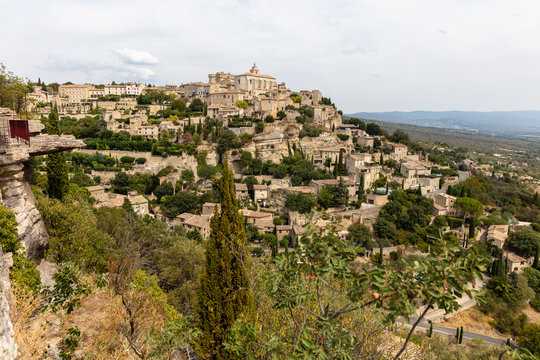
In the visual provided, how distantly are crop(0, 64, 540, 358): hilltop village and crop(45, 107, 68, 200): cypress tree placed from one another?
0.26 ft

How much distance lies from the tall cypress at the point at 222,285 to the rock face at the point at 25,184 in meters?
6.17

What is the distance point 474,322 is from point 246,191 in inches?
1022

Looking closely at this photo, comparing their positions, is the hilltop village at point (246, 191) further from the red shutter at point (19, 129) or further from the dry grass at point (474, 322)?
the dry grass at point (474, 322)

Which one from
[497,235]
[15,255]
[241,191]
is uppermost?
[15,255]

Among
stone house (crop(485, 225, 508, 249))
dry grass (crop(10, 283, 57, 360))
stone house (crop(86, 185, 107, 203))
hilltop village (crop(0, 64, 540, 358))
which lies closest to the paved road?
hilltop village (crop(0, 64, 540, 358))

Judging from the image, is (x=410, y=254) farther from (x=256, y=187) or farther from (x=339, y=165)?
(x=256, y=187)

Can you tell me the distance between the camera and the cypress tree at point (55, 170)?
16109mm

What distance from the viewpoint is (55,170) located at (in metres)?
16.3

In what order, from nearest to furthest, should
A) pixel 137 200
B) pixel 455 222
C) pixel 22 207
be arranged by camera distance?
pixel 22 207 → pixel 137 200 → pixel 455 222

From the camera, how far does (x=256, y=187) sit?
37.3m

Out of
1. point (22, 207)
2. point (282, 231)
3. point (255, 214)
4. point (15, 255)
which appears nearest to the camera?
point (15, 255)

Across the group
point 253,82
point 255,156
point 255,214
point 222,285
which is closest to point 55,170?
point 222,285

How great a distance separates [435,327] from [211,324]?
22.7 m

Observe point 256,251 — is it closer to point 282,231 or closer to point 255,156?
point 282,231
